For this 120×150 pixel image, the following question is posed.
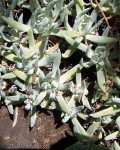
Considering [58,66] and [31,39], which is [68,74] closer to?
[58,66]

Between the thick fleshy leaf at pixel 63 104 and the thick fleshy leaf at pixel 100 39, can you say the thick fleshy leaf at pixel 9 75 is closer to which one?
the thick fleshy leaf at pixel 63 104

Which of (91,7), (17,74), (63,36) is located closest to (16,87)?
(17,74)

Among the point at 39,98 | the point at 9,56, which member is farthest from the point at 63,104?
the point at 9,56

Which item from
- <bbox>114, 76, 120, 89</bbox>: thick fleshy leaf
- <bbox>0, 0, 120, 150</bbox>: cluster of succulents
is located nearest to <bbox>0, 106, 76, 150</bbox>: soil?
<bbox>0, 0, 120, 150</bbox>: cluster of succulents

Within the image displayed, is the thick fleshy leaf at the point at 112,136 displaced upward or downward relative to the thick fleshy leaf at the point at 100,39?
downward

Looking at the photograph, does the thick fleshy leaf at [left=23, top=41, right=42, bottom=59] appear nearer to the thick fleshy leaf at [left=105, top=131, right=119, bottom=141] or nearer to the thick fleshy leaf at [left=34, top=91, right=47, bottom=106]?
the thick fleshy leaf at [left=34, top=91, right=47, bottom=106]

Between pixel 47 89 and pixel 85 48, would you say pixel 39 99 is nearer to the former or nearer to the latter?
pixel 47 89

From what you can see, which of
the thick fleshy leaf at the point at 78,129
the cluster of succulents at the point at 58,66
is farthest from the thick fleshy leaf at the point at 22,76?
the thick fleshy leaf at the point at 78,129
